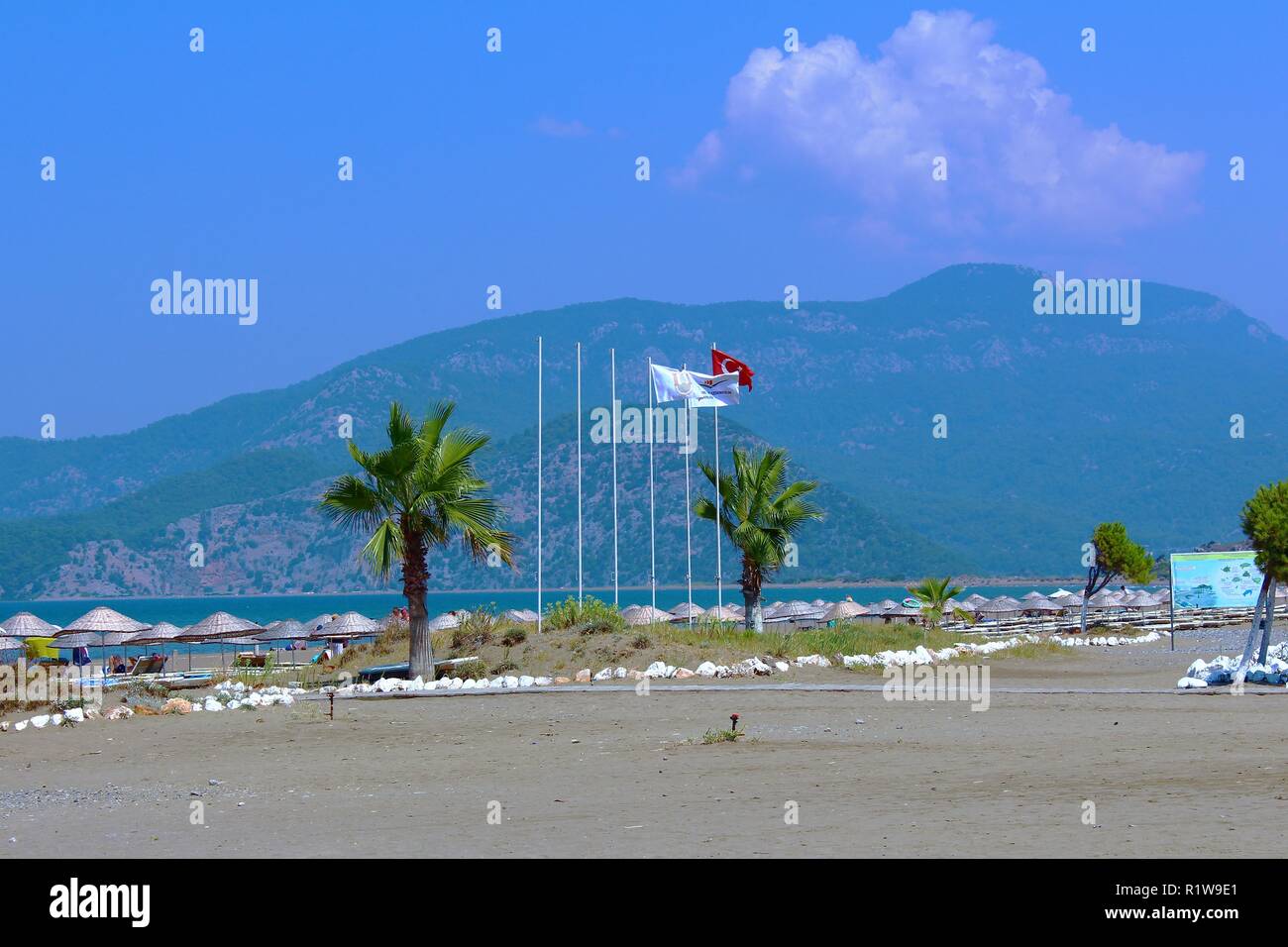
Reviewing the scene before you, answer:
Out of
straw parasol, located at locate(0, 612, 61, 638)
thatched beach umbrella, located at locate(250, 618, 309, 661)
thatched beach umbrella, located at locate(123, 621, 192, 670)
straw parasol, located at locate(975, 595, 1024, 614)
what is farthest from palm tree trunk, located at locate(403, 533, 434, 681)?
straw parasol, located at locate(975, 595, 1024, 614)

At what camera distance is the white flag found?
32906mm

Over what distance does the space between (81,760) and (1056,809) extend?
1078cm

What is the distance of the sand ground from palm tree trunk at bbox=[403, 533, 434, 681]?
386 centimetres

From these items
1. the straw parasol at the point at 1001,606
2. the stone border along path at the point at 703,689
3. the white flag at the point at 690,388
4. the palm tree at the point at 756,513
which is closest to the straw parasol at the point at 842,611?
the straw parasol at the point at 1001,606

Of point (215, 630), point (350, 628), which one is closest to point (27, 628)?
point (215, 630)

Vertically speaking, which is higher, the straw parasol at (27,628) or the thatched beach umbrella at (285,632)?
the straw parasol at (27,628)

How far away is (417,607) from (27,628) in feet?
85.6

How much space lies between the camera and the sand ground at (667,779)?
10.4 meters

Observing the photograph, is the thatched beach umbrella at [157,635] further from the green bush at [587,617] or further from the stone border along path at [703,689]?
the stone border along path at [703,689]

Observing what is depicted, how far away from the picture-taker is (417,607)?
2661 cm

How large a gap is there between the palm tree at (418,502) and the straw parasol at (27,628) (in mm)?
24517

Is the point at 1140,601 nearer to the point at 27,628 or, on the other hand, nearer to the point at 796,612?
the point at 796,612

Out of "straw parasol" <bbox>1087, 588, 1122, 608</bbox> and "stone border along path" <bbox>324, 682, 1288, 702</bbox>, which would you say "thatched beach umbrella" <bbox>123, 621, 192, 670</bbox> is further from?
"straw parasol" <bbox>1087, 588, 1122, 608</bbox>
